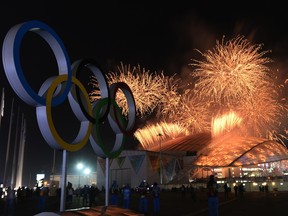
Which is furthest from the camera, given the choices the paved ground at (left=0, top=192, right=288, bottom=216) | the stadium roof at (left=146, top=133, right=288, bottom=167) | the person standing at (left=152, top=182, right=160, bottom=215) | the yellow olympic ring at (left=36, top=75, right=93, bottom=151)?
the stadium roof at (left=146, top=133, right=288, bottom=167)

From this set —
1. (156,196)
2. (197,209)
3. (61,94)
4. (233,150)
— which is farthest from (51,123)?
(233,150)

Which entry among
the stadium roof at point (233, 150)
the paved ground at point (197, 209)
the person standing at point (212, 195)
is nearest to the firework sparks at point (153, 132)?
the stadium roof at point (233, 150)

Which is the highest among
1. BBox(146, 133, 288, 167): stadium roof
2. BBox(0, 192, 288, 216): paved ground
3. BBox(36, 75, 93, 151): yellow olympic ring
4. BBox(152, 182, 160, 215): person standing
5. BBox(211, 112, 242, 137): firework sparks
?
BBox(211, 112, 242, 137): firework sparks

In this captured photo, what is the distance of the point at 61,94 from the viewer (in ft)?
38.6

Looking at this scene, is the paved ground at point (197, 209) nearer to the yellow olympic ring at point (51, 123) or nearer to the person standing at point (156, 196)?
the person standing at point (156, 196)

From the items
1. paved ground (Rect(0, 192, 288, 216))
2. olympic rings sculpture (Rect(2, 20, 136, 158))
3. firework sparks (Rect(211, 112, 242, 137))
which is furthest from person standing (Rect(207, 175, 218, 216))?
firework sparks (Rect(211, 112, 242, 137))

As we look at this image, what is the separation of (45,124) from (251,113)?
42895mm

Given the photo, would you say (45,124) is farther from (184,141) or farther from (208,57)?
(184,141)

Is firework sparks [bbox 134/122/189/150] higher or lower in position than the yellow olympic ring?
higher

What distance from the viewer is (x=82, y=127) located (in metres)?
13.2

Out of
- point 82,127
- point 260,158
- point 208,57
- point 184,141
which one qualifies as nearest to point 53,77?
point 82,127

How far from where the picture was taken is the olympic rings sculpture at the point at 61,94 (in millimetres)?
9695

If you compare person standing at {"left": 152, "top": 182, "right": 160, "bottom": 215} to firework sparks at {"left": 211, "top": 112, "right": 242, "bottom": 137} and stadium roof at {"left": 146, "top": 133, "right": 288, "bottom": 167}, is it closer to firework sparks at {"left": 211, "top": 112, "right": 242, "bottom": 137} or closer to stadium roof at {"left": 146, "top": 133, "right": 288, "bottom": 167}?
stadium roof at {"left": 146, "top": 133, "right": 288, "bottom": 167}

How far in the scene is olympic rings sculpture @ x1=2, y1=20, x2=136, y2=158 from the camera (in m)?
9.70
